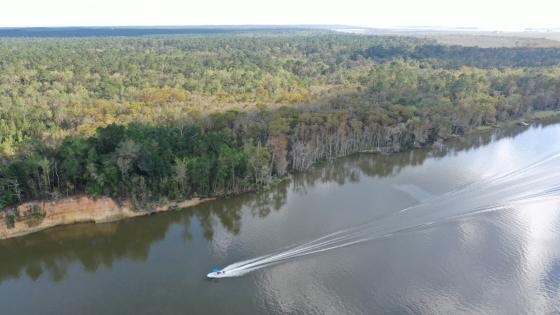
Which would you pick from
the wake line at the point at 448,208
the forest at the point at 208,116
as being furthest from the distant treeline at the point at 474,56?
Answer: the wake line at the point at 448,208

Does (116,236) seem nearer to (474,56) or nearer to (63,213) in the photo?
(63,213)

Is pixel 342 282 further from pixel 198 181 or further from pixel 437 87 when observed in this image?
pixel 437 87

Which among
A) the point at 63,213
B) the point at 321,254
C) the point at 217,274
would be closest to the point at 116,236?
the point at 63,213

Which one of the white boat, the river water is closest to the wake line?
the river water

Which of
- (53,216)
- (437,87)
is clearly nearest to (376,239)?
(53,216)

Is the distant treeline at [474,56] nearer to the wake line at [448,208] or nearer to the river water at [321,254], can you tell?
the wake line at [448,208]

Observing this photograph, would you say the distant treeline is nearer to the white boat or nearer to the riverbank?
the riverbank
